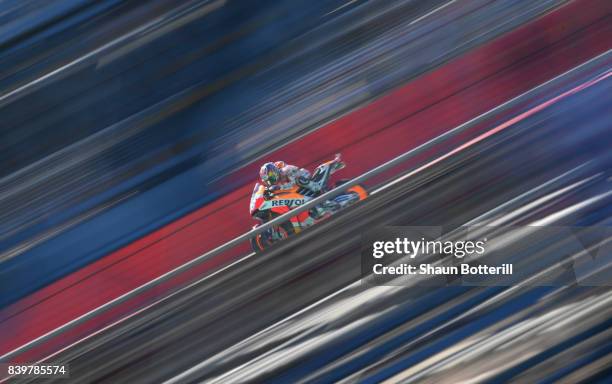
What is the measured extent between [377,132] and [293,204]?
1030mm

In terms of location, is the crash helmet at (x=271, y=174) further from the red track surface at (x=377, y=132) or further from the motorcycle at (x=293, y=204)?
the red track surface at (x=377, y=132)

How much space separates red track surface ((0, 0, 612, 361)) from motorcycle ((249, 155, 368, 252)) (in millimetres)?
602

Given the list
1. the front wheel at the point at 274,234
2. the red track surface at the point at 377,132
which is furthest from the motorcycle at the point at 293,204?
the red track surface at the point at 377,132

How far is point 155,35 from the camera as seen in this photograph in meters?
4.34

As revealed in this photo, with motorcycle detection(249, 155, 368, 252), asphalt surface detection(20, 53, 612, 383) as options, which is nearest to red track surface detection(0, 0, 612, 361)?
motorcycle detection(249, 155, 368, 252)

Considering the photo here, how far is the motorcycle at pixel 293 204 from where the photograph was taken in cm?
297

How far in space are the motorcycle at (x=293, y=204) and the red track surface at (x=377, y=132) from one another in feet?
1.97

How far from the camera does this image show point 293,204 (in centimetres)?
313

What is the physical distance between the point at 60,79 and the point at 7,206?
2.82 ft

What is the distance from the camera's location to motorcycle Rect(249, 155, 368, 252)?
2.97 m

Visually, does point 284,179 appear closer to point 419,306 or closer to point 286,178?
point 286,178

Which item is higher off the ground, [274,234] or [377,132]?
[377,132]

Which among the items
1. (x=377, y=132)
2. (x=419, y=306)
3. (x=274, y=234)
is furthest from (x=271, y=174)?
(x=419, y=306)

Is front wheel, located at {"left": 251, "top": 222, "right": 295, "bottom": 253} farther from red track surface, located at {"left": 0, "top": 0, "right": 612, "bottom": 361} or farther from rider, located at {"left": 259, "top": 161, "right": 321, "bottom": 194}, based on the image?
red track surface, located at {"left": 0, "top": 0, "right": 612, "bottom": 361}
